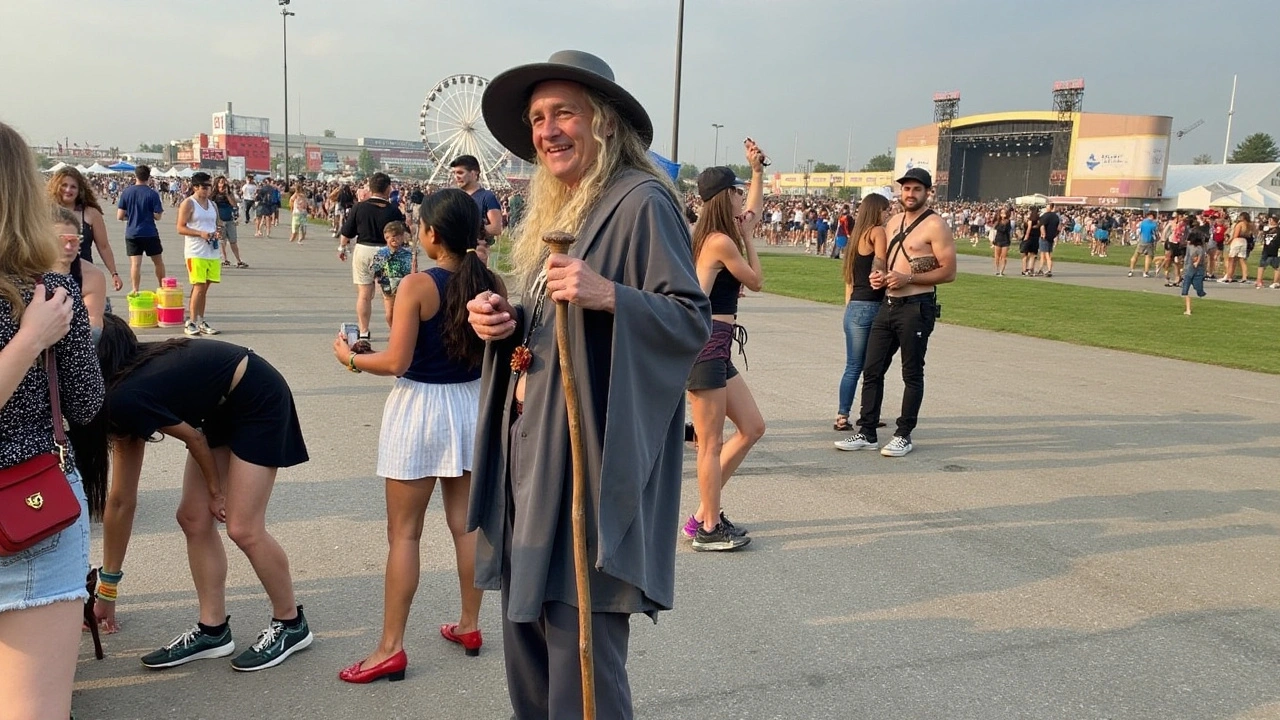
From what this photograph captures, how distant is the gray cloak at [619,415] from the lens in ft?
6.60

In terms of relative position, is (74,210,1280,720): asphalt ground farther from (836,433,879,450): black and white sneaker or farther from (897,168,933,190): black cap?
(897,168,933,190): black cap

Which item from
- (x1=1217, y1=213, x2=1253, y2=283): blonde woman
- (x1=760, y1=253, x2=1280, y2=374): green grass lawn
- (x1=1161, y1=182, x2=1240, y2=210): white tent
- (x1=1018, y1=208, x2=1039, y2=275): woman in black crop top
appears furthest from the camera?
(x1=1161, y1=182, x2=1240, y2=210): white tent

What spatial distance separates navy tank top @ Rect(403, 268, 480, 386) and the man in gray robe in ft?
2.66

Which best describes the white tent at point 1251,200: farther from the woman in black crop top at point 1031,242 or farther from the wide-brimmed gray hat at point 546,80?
the wide-brimmed gray hat at point 546,80

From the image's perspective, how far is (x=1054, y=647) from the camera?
12.0ft

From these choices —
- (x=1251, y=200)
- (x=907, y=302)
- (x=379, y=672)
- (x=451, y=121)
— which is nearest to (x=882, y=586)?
(x=379, y=672)

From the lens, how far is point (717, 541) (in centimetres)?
461

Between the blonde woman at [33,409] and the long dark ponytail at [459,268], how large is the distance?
1217mm

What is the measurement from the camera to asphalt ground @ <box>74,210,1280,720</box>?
3223mm

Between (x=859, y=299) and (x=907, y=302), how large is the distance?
600 millimetres

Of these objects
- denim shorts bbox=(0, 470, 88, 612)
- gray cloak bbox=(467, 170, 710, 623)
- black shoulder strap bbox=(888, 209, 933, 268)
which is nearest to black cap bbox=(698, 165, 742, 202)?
black shoulder strap bbox=(888, 209, 933, 268)

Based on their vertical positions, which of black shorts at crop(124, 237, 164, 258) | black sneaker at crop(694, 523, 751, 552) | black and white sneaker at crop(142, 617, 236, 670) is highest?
black shorts at crop(124, 237, 164, 258)

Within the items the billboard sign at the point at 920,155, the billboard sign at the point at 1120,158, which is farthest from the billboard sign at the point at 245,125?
the billboard sign at the point at 1120,158

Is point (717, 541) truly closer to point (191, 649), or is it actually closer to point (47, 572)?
point (191, 649)
